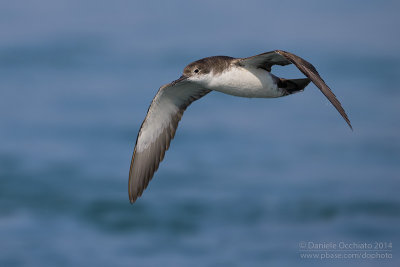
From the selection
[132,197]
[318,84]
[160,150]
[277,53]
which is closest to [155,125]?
[160,150]

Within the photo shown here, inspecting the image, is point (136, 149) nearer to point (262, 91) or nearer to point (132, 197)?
point (132, 197)

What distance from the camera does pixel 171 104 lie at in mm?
12023

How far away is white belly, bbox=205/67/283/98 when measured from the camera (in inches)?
427

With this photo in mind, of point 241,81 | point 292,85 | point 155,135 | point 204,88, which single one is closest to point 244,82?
point 241,81

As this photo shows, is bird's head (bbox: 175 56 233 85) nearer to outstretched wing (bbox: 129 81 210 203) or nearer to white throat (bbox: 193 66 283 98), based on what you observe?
white throat (bbox: 193 66 283 98)

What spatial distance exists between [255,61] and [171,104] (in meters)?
1.96

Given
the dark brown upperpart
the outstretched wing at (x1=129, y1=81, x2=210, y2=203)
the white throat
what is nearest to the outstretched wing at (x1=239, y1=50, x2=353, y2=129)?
the white throat

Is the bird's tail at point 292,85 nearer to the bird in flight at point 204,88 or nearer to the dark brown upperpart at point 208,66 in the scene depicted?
the bird in flight at point 204,88

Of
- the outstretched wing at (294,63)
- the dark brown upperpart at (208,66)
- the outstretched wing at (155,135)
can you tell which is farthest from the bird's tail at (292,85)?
the outstretched wing at (155,135)

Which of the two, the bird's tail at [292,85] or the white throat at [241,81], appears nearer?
the white throat at [241,81]

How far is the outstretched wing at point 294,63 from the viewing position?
911cm

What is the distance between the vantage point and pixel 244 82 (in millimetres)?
10859

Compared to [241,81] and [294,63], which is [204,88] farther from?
[294,63]

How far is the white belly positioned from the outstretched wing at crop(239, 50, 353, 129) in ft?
0.46
